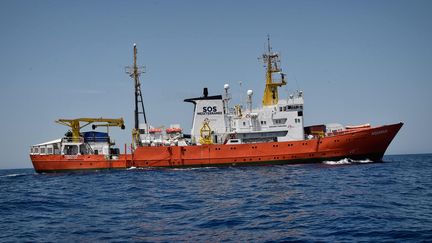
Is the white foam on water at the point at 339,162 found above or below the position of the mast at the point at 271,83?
below

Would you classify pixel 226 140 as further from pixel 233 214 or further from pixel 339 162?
pixel 233 214

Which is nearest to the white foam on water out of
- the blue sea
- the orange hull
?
the orange hull

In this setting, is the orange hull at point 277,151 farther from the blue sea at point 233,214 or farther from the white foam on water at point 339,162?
the blue sea at point 233,214

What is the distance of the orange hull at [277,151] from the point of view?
3238cm

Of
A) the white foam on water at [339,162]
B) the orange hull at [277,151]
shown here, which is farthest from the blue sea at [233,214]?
the orange hull at [277,151]

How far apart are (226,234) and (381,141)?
26460mm

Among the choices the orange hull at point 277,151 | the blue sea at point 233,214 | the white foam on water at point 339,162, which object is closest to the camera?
the blue sea at point 233,214

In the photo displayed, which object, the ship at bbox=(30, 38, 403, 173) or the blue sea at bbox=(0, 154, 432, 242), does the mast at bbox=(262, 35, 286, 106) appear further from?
the blue sea at bbox=(0, 154, 432, 242)

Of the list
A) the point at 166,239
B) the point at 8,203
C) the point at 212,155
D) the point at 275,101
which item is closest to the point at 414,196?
the point at 166,239

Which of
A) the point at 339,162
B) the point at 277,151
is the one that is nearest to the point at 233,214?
the point at 277,151

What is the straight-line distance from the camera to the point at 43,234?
34.2ft

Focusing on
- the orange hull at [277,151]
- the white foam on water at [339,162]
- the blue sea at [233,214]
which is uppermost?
the orange hull at [277,151]

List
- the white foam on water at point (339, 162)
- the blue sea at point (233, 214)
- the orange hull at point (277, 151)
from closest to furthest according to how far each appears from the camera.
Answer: the blue sea at point (233, 214) < the white foam on water at point (339, 162) < the orange hull at point (277, 151)

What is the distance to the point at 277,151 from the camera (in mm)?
32906
